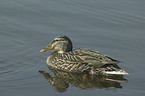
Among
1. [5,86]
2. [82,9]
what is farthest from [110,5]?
[5,86]

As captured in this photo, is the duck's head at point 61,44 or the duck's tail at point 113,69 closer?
the duck's tail at point 113,69

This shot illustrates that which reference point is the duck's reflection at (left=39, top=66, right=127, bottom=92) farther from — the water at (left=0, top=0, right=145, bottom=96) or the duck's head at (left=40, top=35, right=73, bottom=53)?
the duck's head at (left=40, top=35, right=73, bottom=53)

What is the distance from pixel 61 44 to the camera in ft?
37.5

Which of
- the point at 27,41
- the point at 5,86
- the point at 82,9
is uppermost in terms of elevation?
the point at 82,9

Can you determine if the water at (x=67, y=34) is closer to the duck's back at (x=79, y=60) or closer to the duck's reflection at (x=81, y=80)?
the duck's reflection at (x=81, y=80)

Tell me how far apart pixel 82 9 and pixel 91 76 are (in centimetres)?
485

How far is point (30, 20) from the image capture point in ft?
45.5

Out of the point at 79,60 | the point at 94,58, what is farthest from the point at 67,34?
the point at 94,58

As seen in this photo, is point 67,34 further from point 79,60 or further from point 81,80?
point 81,80

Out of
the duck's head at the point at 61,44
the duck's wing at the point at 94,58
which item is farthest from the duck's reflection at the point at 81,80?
the duck's head at the point at 61,44

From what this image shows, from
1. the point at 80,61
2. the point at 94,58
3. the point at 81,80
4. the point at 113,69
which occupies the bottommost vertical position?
the point at 81,80

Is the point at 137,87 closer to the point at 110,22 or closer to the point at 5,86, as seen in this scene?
the point at 5,86

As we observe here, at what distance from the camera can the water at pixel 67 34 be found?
31.8 feet

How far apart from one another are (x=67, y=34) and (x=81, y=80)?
3.07 metres
